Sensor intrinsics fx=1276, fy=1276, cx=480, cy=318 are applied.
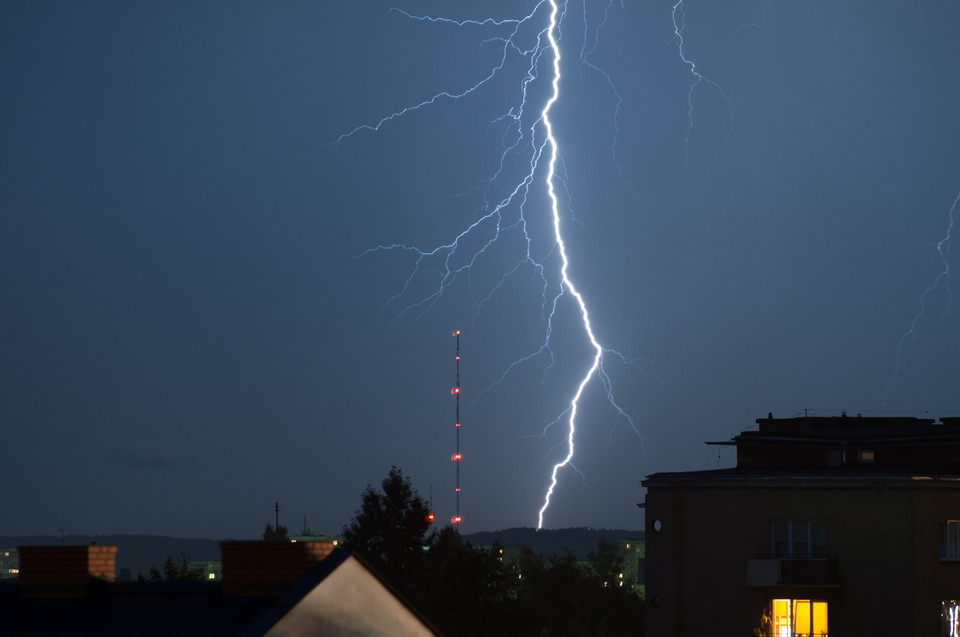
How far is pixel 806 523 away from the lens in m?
40.1

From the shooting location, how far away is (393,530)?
65.9m

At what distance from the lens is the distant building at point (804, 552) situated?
1510 inches

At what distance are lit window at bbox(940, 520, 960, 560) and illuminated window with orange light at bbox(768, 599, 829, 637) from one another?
12.9ft

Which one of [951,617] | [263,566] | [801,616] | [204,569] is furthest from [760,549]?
Answer: [204,569]

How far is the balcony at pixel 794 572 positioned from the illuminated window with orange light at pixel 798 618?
0.90m

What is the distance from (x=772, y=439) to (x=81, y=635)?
38.0m

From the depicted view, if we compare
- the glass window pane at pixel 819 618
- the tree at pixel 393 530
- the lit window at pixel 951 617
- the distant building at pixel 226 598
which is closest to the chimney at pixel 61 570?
the distant building at pixel 226 598

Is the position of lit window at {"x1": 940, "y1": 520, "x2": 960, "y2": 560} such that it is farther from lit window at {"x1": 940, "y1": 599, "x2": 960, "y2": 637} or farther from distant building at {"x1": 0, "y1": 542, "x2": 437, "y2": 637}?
distant building at {"x1": 0, "y1": 542, "x2": 437, "y2": 637}

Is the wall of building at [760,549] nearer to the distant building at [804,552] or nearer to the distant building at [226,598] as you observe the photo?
the distant building at [804,552]

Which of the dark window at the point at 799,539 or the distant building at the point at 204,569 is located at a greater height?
the dark window at the point at 799,539

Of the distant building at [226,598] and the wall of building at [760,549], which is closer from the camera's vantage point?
the distant building at [226,598]

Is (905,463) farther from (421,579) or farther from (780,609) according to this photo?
(421,579)

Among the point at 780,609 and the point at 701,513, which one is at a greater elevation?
the point at 701,513

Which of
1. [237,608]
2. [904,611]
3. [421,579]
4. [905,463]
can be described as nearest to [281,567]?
[237,608]
